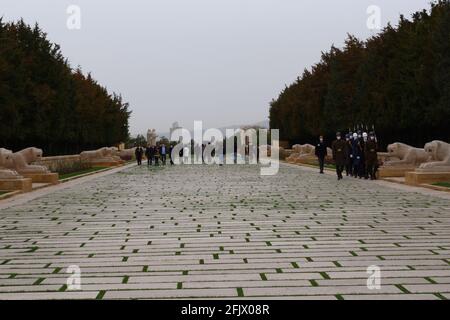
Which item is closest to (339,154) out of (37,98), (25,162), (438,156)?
(438,156)

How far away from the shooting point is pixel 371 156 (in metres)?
23.8

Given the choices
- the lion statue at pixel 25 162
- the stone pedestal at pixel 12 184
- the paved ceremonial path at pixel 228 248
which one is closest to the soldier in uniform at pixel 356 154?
the paved ceremonial path at pixel 228 248

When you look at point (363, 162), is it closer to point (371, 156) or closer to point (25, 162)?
point (371, 156)

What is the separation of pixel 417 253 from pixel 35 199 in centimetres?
1172

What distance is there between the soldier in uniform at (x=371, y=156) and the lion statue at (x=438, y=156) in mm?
2074

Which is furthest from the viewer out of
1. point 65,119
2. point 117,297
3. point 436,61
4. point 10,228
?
point 65,119

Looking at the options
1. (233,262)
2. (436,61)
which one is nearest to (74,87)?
(436,61)

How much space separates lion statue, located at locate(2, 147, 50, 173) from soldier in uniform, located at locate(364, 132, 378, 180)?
12519 mm

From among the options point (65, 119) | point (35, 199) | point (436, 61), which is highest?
point (436, 61)

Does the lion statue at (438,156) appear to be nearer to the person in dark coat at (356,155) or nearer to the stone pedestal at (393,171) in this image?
the stone pedestal at (393,171)

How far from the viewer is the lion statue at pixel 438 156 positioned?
20.5 meters
